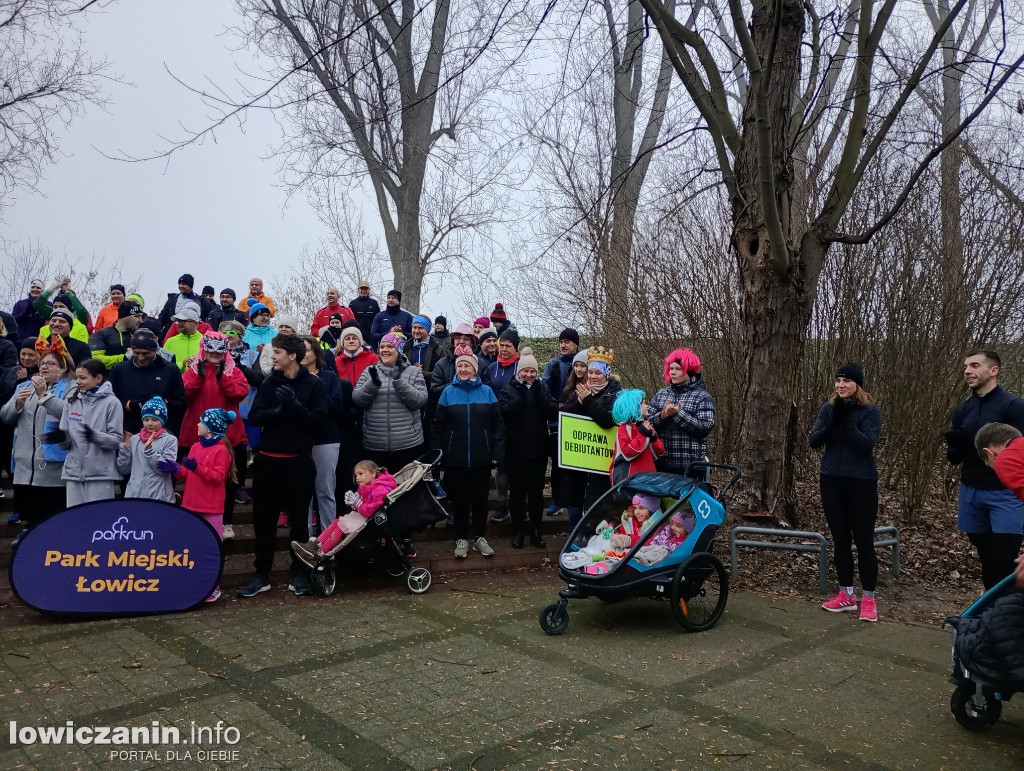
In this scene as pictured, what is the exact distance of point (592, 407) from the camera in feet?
25.1

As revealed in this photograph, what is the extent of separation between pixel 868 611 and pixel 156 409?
240 inches

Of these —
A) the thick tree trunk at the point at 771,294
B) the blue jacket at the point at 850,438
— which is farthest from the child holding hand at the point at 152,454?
the thick tree trunk at the point at 771,294

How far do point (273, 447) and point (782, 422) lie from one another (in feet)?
16.6

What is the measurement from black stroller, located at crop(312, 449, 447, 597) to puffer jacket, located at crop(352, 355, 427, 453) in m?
0.54

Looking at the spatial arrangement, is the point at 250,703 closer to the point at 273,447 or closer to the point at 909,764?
the point at 273,447

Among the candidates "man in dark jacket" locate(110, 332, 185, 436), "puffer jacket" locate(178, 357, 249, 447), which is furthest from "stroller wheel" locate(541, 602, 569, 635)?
"man in dark jacket" locate(110, 332, 185, 436)

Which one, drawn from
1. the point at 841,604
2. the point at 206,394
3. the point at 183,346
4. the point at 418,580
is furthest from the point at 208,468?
the point at 841,604

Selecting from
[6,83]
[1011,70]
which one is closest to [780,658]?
[1011,70]

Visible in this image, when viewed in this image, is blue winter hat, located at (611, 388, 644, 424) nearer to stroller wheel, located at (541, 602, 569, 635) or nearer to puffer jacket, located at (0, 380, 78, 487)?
stroller wheel, located at (541, 602, 569, 635)

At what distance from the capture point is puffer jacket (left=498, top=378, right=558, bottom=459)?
795 cm

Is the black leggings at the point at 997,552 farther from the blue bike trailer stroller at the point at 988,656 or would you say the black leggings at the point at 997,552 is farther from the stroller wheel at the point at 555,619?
the stroller wheel at the point at 555,619

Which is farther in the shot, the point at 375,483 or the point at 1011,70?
the point at 375,483

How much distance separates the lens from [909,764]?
155 inches

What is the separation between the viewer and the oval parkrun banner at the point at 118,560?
598 cm
